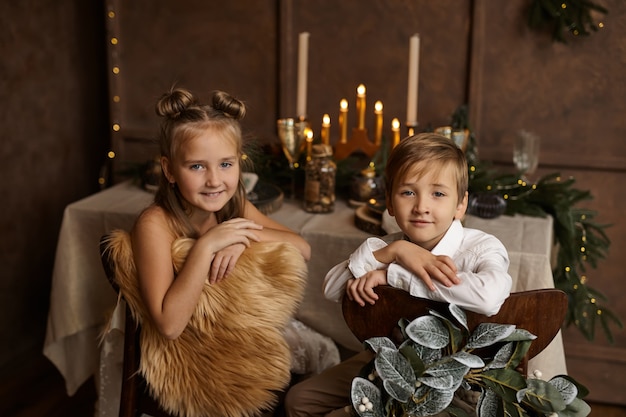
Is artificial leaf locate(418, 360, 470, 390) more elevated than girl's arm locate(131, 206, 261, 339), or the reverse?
girl's arm locate(131, 206, 261, 339)

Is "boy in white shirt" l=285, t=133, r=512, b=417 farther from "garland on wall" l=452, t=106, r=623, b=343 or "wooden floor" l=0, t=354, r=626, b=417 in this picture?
"wooden floor" l=0, t=354, r=626, b=417

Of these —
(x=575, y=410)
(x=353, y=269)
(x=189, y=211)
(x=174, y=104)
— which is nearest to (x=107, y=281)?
(x=189, y=211)

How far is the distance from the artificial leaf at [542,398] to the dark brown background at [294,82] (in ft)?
5.18

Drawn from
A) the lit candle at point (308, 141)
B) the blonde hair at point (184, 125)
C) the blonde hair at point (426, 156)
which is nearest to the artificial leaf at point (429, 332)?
the blonde hair at point (426, 156)

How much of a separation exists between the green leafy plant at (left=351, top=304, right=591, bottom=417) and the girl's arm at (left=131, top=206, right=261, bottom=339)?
1.47 feet

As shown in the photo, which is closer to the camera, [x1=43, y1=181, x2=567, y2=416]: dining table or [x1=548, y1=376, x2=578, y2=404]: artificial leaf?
[x1=548, y1=376, x2=578, y2=404]: artificial leaf

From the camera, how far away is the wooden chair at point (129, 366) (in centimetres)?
166

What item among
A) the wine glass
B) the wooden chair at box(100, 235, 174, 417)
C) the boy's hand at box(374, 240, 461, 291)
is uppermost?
the wine glass

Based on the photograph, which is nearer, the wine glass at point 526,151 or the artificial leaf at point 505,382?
the artificial leaf at point 505,382

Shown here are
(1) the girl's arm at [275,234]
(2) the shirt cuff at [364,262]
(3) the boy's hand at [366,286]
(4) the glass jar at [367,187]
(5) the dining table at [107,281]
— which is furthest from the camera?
(4) the glass jar at [367,187]

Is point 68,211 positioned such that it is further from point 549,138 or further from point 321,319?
point 549,138

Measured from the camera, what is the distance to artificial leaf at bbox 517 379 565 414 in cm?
129

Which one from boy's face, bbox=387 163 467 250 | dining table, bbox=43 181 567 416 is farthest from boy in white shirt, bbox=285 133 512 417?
dining table, bbox=43 181 567 416

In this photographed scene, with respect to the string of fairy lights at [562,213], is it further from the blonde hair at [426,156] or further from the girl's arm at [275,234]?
the blonde hair at [426,156]
